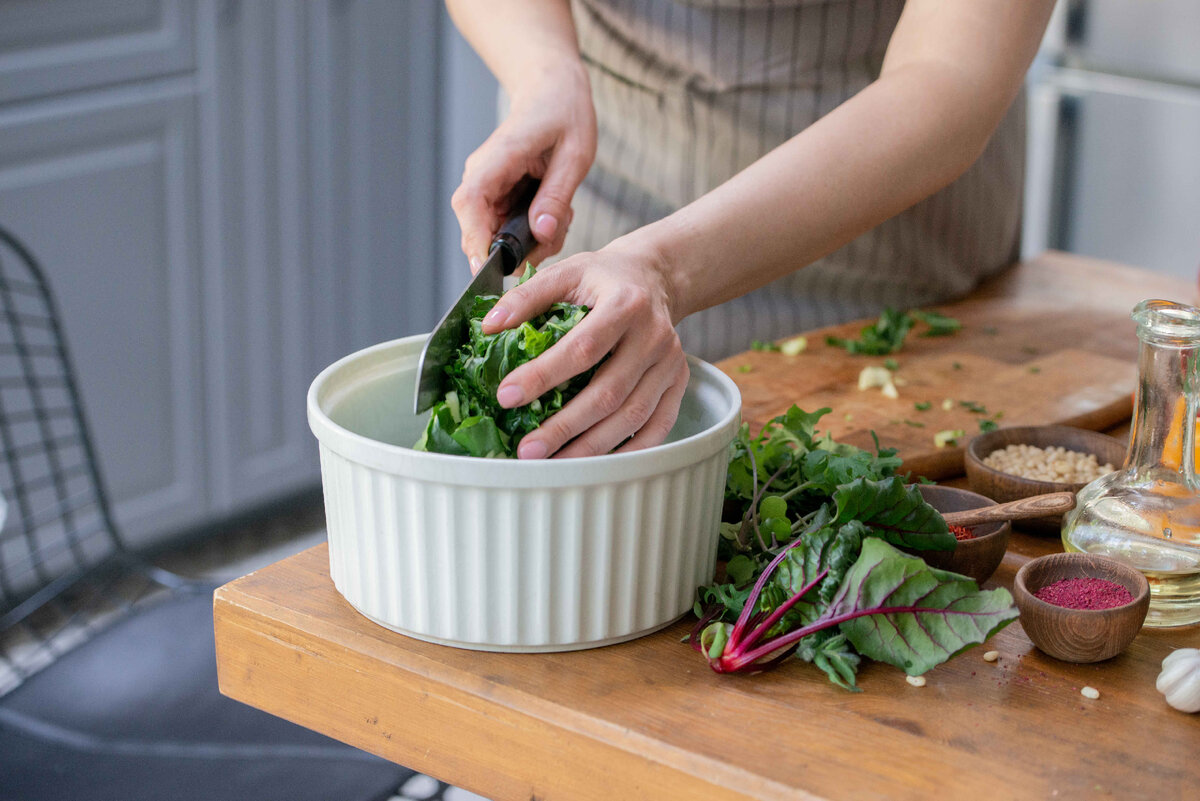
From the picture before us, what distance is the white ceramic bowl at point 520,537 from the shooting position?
0.66 metres

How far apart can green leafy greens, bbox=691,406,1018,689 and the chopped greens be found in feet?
1.87

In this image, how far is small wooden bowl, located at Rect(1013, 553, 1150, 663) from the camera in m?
0.69

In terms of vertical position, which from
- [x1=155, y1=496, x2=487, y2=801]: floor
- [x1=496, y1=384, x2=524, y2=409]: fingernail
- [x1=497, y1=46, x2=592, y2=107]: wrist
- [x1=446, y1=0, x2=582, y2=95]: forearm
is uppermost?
[x1=446, y1=0, x2=582, y2=95]: forearm

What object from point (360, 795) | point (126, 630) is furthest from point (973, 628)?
point (126, 630)

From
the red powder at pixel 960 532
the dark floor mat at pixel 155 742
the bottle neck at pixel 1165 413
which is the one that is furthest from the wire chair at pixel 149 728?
the bottle neck at pixel 1165 413

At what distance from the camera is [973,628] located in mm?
669

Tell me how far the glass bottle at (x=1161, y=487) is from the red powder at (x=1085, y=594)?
5 centimetres

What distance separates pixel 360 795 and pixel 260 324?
145 cm

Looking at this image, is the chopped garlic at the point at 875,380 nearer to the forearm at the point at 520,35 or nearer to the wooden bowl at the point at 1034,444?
the wooden bowl at the point at 1034,444

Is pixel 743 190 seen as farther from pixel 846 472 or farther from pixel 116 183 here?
pixel 116 183

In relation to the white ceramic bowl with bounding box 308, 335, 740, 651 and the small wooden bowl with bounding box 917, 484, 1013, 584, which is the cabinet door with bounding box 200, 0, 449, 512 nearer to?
the white ceramic bowl with bounding box 308, 335, 740, 651

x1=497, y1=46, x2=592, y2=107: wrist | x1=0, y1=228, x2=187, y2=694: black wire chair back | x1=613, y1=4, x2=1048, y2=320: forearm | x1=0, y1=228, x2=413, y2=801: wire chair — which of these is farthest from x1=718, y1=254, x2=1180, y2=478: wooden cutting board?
x1=0, y1=228, x2=187, y2=694: black wire chair back

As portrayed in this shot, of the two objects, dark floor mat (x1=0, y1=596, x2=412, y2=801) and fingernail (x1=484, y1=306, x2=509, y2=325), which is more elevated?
fingernail (x1=484, y1=306, x2=509, y2=325)

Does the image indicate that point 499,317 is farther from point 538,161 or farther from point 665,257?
point 538,161
